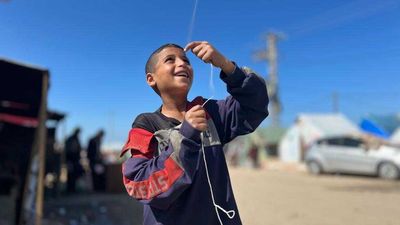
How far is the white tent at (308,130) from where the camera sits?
87.5 feet

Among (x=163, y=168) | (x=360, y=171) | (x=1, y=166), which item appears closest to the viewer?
(x=163, y=168)

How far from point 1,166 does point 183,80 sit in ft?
30.2

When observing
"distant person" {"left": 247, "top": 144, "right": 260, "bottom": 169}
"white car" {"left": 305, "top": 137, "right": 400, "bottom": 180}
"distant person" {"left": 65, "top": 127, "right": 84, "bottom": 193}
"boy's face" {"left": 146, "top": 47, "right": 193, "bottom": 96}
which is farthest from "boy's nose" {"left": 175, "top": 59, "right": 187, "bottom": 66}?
"distant person" {"left": 247, "top": 144, "right": 260, "bottom": 169}

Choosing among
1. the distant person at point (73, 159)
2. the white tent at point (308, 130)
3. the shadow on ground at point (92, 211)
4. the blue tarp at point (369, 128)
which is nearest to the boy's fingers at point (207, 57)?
the shadow on ground at point (92, 211)

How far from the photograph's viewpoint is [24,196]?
6.19m

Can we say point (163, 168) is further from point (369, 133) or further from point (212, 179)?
point (369, 133)

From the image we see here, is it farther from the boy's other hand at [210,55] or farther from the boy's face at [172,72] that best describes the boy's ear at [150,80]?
the boy's other hand at [210,55]

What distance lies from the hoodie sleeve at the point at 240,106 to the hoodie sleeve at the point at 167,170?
0.32 m

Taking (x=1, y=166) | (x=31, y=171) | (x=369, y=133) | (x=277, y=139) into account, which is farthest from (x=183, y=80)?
(x=277, y=139)

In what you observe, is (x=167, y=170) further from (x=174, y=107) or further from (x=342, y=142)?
(x=342, y=142)

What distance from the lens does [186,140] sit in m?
1.67

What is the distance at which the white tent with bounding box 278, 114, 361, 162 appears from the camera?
1050 inches

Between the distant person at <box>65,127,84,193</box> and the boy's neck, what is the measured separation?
10.7 meters

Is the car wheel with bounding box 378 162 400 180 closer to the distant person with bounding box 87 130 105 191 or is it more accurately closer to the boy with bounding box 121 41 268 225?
the distant person with bounding box 87 130 105 191
